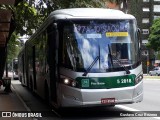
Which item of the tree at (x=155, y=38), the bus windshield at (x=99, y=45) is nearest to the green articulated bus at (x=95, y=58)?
the bus windshield at (x=99, y=45)

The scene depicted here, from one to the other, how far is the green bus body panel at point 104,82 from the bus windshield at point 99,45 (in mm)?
268

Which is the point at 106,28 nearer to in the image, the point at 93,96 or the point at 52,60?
the point at 52,60

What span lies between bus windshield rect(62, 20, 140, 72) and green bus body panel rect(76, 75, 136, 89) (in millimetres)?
268

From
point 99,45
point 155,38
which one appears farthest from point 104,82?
point 155,38

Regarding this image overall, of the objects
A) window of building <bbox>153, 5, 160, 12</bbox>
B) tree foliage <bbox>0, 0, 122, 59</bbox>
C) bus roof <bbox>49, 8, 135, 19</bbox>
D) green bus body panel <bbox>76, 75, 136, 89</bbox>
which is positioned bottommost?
green bus body panel <bbox>76, 75, 136, 89</bbox>

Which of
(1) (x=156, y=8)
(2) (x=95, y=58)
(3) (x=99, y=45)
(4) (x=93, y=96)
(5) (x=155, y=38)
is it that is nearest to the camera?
(4) (x=93, y=96)

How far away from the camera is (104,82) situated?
39.2ft

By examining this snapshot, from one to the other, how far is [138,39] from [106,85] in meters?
1.85

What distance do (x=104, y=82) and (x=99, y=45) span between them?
1098mm

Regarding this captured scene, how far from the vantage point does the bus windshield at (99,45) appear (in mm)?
12117

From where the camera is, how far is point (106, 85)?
39.2 ft

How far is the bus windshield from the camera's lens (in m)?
12.1

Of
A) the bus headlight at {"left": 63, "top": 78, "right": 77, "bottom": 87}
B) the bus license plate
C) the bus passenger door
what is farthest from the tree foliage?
the bus license plate

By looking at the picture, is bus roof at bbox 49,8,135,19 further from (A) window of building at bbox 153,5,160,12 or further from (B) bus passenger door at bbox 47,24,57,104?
(A) window of building at bbox 153,5,160,12
